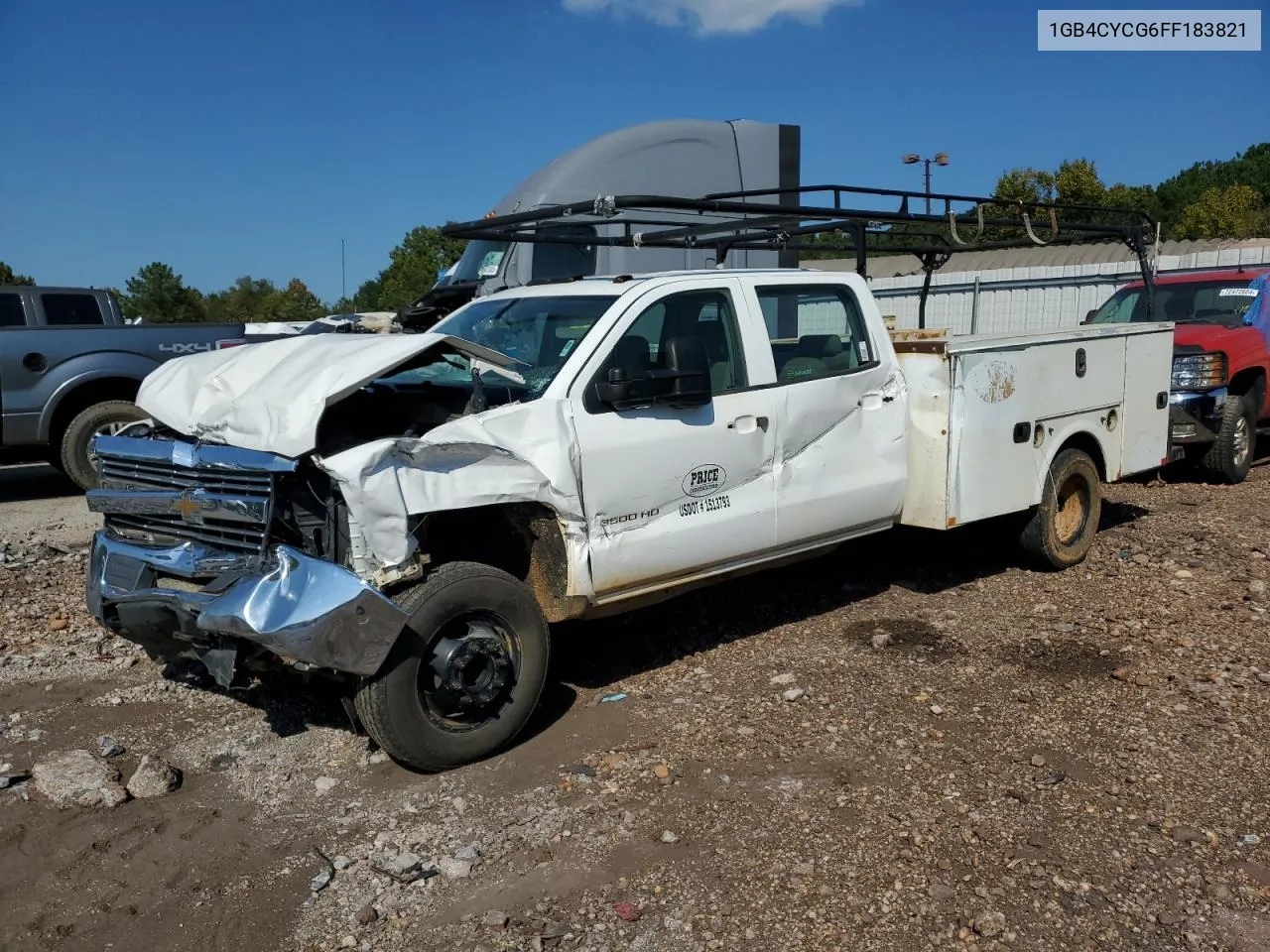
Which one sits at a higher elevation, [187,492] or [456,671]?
[187,492]

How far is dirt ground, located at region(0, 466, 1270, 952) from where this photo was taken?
3.22 meters

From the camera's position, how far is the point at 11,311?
9859mm

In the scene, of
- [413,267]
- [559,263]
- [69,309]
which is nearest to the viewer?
[69,309]

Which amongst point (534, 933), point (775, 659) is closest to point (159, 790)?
point (534, 933)

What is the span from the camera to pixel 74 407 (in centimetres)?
977

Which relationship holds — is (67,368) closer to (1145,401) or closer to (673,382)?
Result: (673,382)

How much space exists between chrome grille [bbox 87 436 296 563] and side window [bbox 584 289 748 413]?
1.68 m

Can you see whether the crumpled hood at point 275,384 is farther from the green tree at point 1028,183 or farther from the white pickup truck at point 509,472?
the green tree at point 1028,183

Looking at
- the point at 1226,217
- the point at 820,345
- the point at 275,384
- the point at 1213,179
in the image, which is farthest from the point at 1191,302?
the point at 1213,179

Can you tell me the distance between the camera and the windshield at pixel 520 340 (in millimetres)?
4617

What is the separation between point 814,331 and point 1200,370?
544cm

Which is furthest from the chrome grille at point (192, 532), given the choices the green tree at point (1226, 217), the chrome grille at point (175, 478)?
the green tree at point (1226, 217)

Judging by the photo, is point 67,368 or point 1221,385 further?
point 67,368

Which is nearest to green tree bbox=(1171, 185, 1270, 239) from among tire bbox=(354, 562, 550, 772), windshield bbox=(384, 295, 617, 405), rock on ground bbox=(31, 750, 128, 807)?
windshield bbox=(384, 295, 617, 405)
